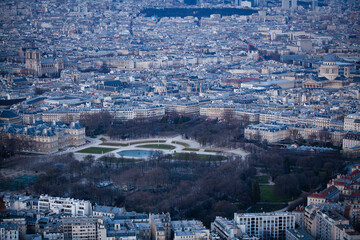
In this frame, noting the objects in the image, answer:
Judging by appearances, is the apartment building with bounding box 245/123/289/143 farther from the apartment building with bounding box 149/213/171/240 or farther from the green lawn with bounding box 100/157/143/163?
the apartment building with bounding box 149/213/171/240

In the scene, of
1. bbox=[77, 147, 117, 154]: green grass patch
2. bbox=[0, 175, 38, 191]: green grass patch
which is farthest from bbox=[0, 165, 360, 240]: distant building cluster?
bbox=[77, 147, 117, 154]: green grass patch

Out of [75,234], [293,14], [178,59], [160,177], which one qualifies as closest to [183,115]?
[160,177]

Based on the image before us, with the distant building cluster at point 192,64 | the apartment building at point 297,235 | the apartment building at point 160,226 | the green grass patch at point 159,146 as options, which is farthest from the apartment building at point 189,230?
the distant building cluster at point 192,64

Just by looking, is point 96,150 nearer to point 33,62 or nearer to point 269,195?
point 269,195

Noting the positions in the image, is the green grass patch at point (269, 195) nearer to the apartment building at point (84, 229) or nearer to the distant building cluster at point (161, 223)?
the distant building cluster at point (161, 223)

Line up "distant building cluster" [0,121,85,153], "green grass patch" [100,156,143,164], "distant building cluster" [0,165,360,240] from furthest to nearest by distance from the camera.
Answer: "distant building cluster" [0,121,85,153], "green grass patch" [100,156,143,164], "distant building cluster" [0,165,360,240]
